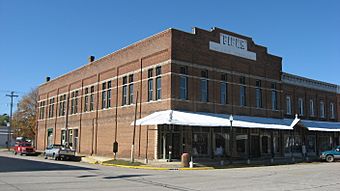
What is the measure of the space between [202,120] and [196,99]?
3.52 metres

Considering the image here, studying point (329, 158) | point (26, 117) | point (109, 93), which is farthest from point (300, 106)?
point (26, 117)

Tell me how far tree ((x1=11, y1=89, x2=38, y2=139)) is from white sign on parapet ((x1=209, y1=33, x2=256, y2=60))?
5178 cm

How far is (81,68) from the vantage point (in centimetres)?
4819

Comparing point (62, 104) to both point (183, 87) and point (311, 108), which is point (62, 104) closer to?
point (183, 87)

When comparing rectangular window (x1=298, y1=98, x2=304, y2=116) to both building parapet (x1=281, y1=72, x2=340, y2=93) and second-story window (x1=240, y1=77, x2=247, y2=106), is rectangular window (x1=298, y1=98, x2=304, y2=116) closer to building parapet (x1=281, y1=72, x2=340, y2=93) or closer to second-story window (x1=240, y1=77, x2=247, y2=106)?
building parapet (x1=281, y1=72, x2=340, y2=93)

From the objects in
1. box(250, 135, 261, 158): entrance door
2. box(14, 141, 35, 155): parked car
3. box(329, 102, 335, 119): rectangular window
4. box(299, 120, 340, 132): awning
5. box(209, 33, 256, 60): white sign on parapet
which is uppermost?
box(209, 33, 256, 60): white sign on parapet

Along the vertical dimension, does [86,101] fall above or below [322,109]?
above

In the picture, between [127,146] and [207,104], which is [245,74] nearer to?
[207,104]

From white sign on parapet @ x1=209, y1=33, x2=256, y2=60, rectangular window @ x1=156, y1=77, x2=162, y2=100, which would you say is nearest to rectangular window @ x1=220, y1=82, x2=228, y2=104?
white sign on parapet @ x1=209, y1=33, x2=256, y2=60

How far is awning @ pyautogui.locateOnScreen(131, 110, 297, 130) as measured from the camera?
27.9 meters

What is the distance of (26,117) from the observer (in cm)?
7650

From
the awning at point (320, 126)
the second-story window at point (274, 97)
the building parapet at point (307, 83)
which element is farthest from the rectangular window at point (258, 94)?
the awning at point (320, 126)

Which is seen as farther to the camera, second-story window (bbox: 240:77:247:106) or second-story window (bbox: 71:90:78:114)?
second-story window (bbox: 71:90:78:114)

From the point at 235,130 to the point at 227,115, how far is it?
1967 millimetres
